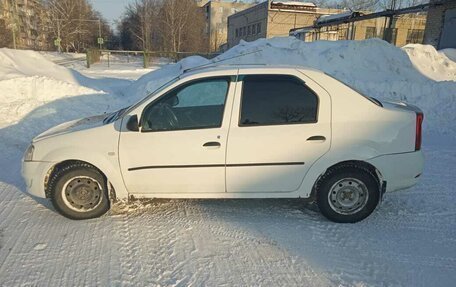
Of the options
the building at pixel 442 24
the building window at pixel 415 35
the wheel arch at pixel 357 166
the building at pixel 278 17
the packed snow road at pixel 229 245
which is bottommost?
the packed snow road at pixel 229 245

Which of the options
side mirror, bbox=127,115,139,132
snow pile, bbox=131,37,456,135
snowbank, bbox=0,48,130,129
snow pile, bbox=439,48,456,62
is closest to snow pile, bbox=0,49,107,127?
snowbank, bbox=0,48,130,129

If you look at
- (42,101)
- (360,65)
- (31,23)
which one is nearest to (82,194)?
(42,101)

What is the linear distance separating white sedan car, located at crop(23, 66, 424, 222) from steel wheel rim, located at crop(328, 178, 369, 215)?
0.5 inches

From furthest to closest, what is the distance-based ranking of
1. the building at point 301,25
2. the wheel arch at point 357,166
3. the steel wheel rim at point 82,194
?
1. the building at point 301,25
2. the steel wheel rim at point 82,194
3. the wheel arch at point 357,166

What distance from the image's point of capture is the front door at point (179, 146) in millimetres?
3668

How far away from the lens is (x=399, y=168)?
12.4ft

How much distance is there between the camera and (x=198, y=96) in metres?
4.02

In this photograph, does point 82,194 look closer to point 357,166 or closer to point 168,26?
point 357,166

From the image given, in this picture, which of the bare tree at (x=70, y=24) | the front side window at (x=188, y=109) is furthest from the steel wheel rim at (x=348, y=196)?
the bare tree at (x=70, y=24)

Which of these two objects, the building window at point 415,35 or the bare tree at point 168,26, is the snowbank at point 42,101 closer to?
the bare tree at point 168,26

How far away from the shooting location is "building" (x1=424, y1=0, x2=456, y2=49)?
→ 16312mm

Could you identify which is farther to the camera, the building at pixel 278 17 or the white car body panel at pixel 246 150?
the building at pixel 278 17

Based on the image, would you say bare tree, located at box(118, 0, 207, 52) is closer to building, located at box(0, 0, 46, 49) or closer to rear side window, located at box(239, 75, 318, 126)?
building, located at box(0, 0, 46, 49)

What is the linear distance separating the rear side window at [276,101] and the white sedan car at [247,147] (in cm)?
1
